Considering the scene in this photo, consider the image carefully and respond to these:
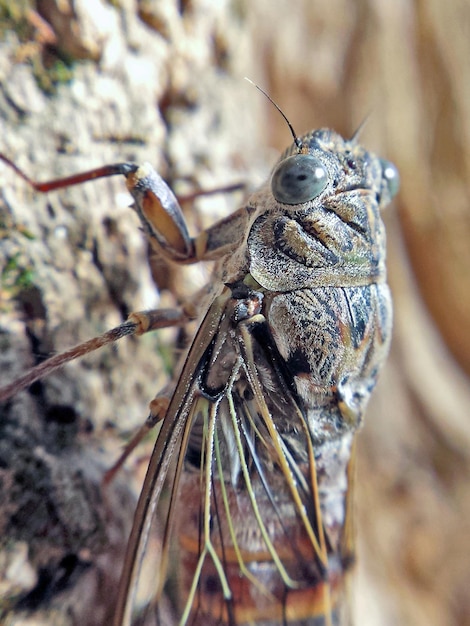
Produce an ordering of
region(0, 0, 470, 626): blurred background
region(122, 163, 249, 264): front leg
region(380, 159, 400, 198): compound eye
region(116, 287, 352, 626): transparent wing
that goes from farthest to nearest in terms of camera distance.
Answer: region(380, 159, 400, 198): compound eye < region(122, 163, 249, 264): front leg < region(0, 0, 470, 626): blurred background < region(116, 287, 352, 626): transparent wing

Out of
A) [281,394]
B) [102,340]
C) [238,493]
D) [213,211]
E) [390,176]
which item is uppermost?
[213,211]

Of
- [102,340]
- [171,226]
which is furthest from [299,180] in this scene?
[102,340]

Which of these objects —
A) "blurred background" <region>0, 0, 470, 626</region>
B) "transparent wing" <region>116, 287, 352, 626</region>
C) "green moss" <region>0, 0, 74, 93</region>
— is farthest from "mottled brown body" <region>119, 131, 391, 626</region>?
"green moss" <region>0, 0, 74, 93</region>

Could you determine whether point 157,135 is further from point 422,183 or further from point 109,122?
point 422,183

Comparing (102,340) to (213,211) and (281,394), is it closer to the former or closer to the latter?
(281,394)

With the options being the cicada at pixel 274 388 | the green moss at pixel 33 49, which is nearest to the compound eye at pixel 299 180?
the cicada at pixel 274 388

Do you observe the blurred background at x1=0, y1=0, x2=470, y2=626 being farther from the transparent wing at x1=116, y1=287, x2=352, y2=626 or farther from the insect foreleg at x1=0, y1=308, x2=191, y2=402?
the transparent wing at x1=116, y1=287, x2=352, y2=626

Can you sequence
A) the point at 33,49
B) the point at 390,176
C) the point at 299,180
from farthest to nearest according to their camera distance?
the point at 390,176 < the point at 33,49 < the point at 299,180
